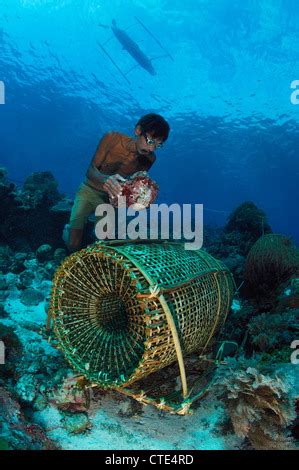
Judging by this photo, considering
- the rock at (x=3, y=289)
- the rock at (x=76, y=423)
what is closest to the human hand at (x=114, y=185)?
the rock at (x=76, y=423)

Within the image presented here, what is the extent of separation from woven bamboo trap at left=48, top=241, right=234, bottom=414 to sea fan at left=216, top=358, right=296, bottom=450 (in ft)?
1.61

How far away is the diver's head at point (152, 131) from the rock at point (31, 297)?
9.63ft

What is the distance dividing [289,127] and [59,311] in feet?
104

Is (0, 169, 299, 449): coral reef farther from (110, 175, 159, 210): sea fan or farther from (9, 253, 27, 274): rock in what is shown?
(110, 175, 159, 210): sea fan

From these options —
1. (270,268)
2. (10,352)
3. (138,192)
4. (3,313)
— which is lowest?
(10,352)

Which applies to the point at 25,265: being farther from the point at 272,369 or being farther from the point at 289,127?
the point at 289,127

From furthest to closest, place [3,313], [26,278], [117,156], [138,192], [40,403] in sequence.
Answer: [26,278] → [117,156] → [3,313] → [138,192] → [40,403]

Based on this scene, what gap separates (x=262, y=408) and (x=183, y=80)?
111 ft

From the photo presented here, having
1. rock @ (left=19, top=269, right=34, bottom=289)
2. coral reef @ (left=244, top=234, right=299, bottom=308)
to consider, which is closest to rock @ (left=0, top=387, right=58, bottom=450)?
rock @ (left=19, top=269, right=34, bottom=289)

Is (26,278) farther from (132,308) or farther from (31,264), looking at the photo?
(132,308)

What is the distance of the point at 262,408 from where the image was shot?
249 cm

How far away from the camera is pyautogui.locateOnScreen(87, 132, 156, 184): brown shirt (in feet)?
15.0

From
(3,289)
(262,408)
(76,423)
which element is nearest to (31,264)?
(3,289)
